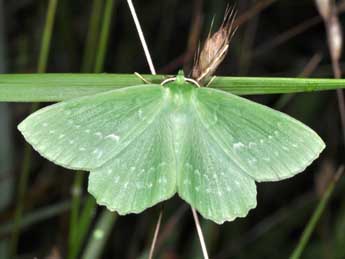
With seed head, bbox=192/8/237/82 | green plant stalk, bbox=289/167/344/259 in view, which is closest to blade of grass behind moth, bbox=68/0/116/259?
seed head, bbox=192/8/237/82

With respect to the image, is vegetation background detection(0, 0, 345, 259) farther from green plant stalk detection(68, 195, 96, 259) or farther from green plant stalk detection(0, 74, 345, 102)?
green plant stalk detection(0, 74, 345, 102)

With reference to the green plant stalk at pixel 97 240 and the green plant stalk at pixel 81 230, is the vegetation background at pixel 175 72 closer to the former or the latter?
the green plant stalk at pixel 97 240

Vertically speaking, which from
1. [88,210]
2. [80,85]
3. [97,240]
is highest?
[80,85]

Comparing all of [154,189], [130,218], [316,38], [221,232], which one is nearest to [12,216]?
[130,218]

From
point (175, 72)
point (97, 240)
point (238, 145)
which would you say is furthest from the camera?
point (175, 72)

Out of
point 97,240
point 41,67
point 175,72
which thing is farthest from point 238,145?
point 175,72

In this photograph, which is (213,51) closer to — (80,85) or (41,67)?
(80,85)

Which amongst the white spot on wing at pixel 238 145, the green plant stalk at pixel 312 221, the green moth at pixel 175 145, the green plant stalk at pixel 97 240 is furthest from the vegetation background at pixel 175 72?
the white spot on wing at pixel 238 145

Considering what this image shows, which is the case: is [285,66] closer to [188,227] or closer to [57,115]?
[188,227]
